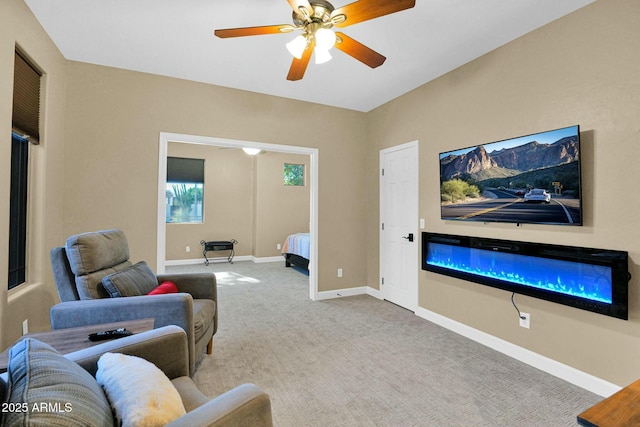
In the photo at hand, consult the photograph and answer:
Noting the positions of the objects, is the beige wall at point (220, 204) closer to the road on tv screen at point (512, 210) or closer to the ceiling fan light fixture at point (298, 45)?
the road on tv screen at point (512, 210)

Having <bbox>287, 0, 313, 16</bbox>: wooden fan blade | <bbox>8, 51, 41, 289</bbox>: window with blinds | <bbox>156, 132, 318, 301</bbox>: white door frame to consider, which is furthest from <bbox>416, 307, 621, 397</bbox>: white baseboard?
Result: <bbox>8, 51, 41, 289</bbox>: window with blinds

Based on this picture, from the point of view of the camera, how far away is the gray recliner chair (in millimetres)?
1940

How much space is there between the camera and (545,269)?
246 cm

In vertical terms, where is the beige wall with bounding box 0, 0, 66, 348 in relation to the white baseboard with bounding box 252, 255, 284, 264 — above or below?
above

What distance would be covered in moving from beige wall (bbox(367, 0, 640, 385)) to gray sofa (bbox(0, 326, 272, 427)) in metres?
2.50

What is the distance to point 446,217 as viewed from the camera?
11.0 ft

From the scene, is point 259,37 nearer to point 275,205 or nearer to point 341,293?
point 341,293

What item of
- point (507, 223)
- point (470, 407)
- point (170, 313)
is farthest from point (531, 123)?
point (170, 313)

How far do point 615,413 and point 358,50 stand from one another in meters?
2.39

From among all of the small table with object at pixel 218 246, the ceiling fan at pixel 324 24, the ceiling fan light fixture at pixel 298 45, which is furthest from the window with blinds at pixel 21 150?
the small table with object at pixel 218 246

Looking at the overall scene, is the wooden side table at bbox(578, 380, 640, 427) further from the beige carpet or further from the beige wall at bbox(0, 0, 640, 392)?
the beige wall at bbox(0, 0, 640, 392)

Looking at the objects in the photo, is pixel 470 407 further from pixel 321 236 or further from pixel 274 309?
pixel 321 236

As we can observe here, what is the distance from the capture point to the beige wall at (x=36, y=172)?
208cm

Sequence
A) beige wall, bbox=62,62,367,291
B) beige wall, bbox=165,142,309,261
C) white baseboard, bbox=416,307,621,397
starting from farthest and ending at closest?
beige wall, bbox=165,142,309,261 < beige wall, bbox=62,62,367,291 < white baseboard, bbox=416,307,621,397
